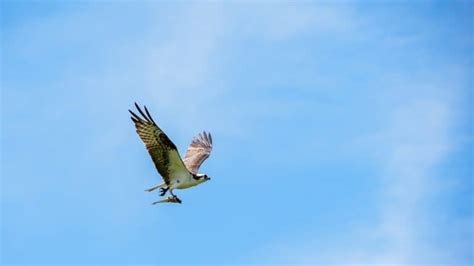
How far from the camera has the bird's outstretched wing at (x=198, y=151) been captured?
142 ft

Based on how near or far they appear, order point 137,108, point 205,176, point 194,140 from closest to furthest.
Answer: point 137,108 < point 205,176 < point 194,140

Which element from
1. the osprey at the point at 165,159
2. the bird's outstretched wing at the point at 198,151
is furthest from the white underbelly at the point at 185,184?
the bird's outstretched wing at the point at 198,151

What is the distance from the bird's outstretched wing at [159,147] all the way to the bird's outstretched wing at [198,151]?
13.5 ft

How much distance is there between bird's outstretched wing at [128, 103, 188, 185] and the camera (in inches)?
1462

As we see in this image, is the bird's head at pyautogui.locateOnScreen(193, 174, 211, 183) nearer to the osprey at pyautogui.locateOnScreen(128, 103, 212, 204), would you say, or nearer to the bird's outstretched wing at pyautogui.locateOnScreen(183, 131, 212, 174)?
the osprey at pyautogui.locateOnScreen(128, 103, 212, 204)

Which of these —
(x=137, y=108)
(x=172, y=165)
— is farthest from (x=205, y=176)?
(x=137, y=108)

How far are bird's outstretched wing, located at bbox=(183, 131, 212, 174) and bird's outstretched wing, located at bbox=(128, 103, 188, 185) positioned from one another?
413 cm

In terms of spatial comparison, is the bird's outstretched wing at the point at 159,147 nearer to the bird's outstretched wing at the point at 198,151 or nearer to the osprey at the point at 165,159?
the osprey at the point at 165,159

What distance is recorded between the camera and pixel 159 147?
3775 cm

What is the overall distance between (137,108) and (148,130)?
107 centimetres

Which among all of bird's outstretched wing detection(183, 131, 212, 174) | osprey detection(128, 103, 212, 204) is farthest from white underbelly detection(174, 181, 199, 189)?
bird's outstretched wing detection(183, 131, 212, 174)

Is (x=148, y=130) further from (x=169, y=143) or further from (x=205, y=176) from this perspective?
(x=205, y=176)

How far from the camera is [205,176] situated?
130 ft

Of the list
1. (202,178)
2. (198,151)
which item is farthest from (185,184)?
(198,151)
